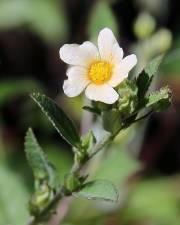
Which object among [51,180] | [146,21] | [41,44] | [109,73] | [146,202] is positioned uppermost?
[41,44]

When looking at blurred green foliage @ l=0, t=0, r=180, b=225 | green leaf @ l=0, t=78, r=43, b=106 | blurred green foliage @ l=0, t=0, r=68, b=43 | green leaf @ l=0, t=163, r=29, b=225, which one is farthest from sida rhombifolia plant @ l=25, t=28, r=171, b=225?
blurred green foliage @ l=0, t=0, r=68, b=43

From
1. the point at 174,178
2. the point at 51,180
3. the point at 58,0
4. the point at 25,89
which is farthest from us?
the point at 58,0

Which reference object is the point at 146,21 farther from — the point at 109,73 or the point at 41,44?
the point at 41,44

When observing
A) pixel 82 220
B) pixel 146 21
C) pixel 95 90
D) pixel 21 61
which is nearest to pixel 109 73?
pixel 95 90

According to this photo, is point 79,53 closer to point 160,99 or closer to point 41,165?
point 160,99

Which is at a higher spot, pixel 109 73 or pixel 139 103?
pixel 109 73

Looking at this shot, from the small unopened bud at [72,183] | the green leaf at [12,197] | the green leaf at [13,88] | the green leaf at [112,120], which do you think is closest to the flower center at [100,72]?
the green leaf at [112,120]

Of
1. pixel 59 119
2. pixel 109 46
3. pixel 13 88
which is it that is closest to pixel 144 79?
pixel 109 46
